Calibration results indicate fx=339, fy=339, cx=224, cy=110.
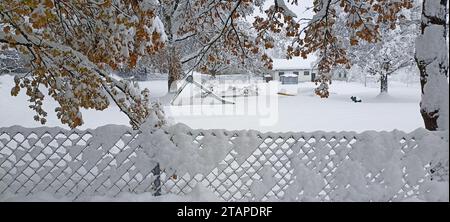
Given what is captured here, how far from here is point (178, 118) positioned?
16281mm

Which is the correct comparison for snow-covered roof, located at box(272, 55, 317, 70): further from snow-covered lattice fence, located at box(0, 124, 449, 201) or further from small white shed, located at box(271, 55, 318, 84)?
snow-covered lattice fence, located at box(0, 124, 449, 201)

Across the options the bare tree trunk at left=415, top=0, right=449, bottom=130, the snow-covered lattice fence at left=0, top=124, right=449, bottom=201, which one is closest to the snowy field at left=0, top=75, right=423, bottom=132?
the bare tree trunk at left=415, top=0, right=449, bottom=130

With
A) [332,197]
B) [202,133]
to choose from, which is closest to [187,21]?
[202,133]

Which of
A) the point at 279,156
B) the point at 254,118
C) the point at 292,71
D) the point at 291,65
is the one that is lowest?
the point at 254,118

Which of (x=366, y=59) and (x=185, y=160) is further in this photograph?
(x=366, y=59)

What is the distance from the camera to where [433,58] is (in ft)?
16.4

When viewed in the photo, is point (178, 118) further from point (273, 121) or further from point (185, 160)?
point (185, 160)

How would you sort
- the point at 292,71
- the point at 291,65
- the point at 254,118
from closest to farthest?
the point at 254,118 < the point at 292,71 < the point at 291,65

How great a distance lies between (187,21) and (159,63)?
5.54 metres

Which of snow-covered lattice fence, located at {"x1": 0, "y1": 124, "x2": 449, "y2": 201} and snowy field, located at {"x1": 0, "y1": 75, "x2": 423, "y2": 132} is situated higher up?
snow-covered lattice fence, located at {"x1": 0, "y1": 124, "x2": 449, "y2": 201}

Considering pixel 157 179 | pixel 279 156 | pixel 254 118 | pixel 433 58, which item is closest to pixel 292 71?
pixel 254 118

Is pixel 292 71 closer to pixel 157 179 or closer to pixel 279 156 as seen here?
pixel 279 156

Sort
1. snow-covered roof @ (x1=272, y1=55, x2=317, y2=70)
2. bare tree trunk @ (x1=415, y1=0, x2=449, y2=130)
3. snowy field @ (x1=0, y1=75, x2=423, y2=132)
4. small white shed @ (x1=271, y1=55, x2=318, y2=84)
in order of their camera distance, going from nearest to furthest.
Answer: bare tree trunk @ (x1=415, y1=0, x2=449, y2=130) < snowy field @ (x1=0, y1=75, x2=423, y2=132) < small white shed @ (x1=271, y1=55, x2=318, y2=84) < snow-covered roof @ (x1=272, y1=55, x2=317, y2=70)

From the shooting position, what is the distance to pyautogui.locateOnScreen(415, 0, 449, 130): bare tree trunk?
194 inches
